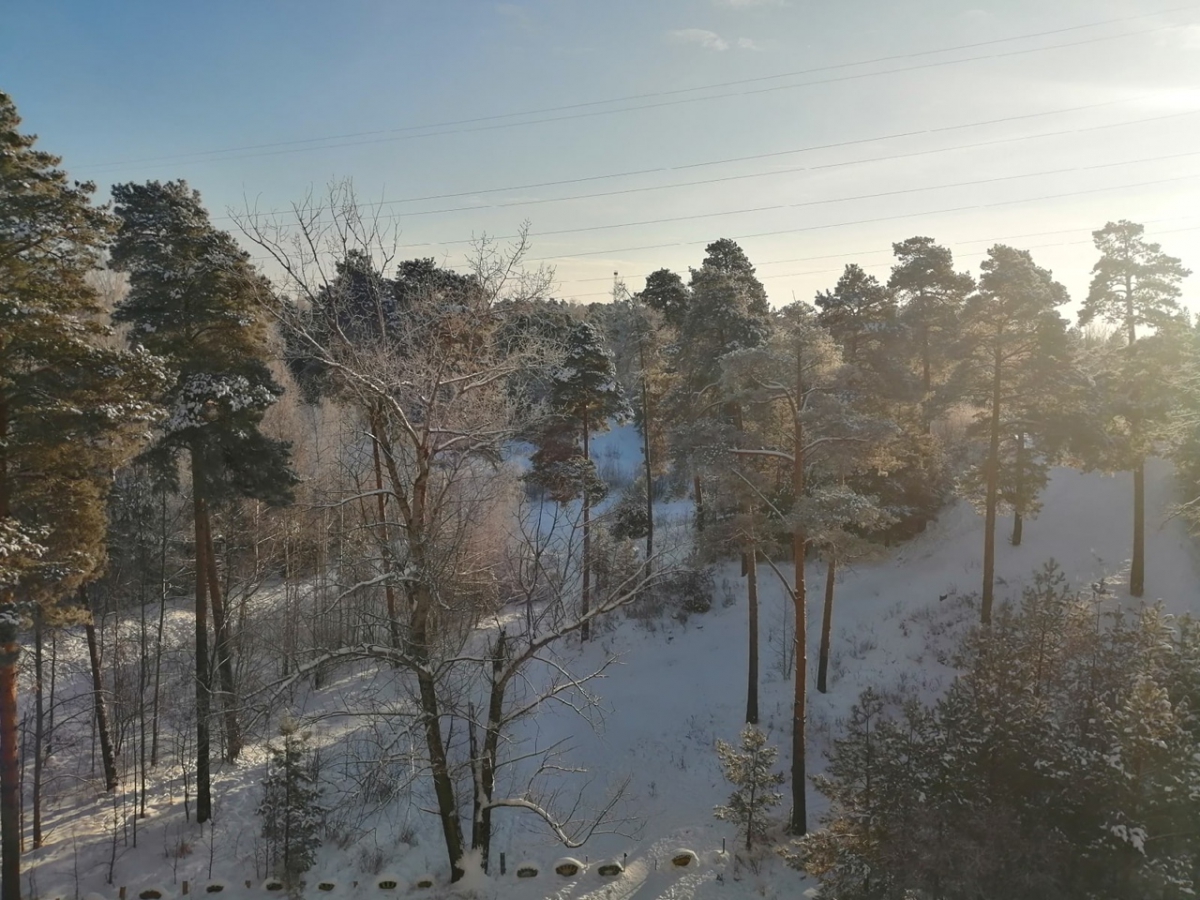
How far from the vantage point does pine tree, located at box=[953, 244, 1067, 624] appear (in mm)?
17531

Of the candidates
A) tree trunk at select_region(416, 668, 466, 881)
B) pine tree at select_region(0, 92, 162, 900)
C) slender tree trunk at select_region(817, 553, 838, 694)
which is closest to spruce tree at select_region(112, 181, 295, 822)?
pine tree at select_region(0, 92, 162, 900)

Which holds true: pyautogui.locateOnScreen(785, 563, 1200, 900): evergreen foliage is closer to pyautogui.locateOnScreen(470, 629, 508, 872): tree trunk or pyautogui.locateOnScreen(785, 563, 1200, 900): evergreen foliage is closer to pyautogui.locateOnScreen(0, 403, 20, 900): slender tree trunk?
pyautogui.locateOnScreen(470, 629, 508, 872): tree trunk

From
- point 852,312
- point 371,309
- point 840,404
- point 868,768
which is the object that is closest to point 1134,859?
point 868,768

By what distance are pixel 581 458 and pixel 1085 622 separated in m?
15.7

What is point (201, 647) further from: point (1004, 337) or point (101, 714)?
point (1004, 337)

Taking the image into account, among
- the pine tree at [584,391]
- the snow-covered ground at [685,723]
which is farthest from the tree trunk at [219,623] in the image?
the pine tree at [584,391]

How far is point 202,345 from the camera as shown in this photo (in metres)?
12.9

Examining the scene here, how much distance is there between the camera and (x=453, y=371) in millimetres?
10172

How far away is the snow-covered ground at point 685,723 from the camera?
1284 cm

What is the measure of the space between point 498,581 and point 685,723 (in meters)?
11.0

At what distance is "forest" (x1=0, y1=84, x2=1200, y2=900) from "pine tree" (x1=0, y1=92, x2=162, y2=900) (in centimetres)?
5

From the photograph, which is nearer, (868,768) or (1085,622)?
(868,768)

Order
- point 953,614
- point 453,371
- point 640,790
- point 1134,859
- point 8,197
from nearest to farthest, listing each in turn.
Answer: point 1134,859 → point 8,197 → point 453,371 → point 640,790 → point 953,614

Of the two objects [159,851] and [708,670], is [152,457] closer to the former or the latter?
[159,851]
